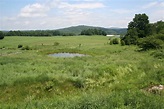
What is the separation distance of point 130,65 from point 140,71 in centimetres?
179

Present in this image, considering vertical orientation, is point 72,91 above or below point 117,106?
below

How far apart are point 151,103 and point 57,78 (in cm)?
986

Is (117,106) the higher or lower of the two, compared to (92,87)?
higher

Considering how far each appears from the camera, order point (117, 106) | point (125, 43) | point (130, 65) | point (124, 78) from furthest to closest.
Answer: point (125, 43)
point (130, 65)
point (124, 78)
point (117, 106)

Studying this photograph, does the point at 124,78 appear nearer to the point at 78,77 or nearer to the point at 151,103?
the point at 78,77

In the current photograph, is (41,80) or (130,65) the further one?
(130,65)

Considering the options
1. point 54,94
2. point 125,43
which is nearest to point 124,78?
point 54,94

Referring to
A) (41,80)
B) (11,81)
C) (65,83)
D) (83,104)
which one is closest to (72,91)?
(65,83)

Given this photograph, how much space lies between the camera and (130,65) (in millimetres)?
24188

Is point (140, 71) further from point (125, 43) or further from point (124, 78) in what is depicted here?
point (125, 43)

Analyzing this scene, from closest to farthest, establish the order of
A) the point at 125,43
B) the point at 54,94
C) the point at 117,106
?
the point at 117,106 → the point at 54,94 → the point at 125,43

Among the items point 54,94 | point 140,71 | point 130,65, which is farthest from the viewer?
point 130,65

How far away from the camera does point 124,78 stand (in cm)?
2052

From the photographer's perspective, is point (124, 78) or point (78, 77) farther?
point (124, 78)
